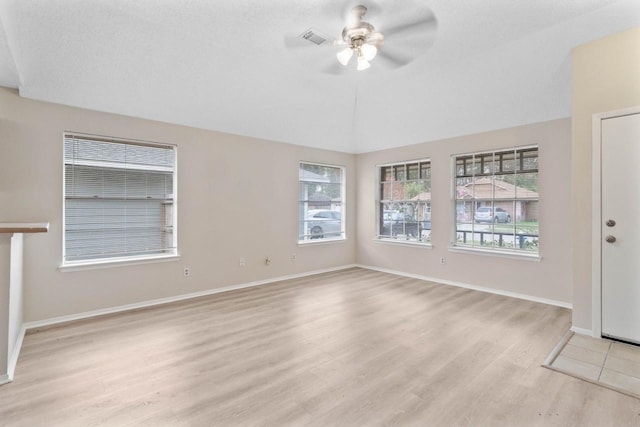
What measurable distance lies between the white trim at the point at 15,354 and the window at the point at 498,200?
5.40 meters

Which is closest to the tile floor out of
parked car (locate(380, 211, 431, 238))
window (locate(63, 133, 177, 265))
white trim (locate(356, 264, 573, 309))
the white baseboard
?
the white baseboard

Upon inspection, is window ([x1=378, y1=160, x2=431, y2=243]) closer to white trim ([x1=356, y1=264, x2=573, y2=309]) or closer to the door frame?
white trim ([x1=356, y1=264, x2=573, y2=309])

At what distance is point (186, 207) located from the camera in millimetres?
4398

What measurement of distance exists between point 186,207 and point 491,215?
449 centimetres

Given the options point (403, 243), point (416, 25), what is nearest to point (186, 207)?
point (416, 25)

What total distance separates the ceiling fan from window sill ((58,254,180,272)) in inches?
123

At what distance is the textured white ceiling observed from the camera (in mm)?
2553

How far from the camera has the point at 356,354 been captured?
9.01ft

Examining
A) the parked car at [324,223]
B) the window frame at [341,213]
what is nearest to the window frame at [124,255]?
the window frame at [341,213]

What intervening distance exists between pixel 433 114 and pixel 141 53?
12.3ft

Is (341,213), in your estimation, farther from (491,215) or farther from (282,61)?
(282,61)

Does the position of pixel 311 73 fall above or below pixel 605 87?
above

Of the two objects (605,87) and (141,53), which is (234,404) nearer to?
(141,53)

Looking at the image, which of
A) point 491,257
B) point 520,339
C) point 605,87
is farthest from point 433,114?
point 520,339
